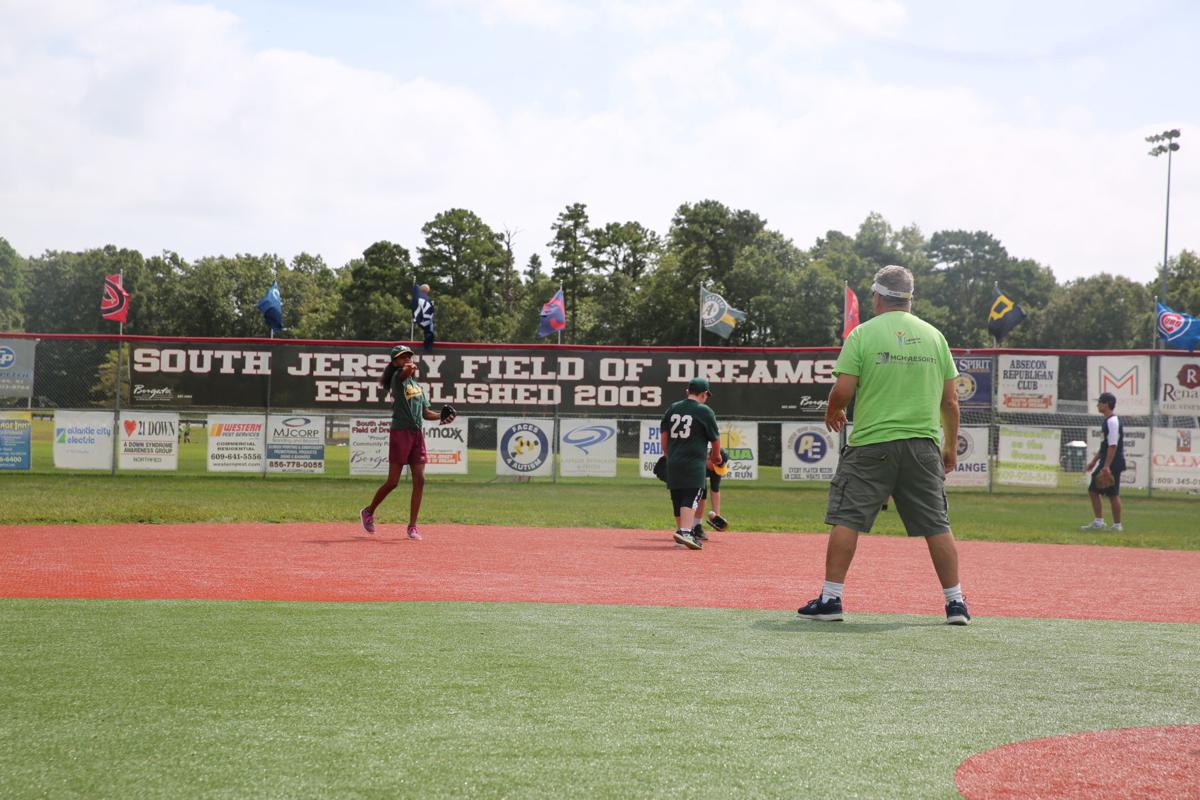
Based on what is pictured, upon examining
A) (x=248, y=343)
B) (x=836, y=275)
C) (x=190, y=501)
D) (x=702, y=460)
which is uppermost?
(x=836, y=275)

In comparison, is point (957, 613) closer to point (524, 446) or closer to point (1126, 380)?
point (524, 446)

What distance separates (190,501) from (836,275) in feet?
186

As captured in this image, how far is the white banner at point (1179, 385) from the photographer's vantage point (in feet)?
74.4

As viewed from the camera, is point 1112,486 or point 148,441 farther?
point 148,441

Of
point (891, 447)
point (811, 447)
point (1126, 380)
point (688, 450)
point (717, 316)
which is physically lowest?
point (811, 447)

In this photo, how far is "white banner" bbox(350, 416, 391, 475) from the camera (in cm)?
2262

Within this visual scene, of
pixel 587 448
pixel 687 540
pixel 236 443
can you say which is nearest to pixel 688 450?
pixel 687 540

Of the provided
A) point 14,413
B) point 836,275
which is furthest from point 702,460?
point 836,275

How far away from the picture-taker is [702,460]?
40.1ft

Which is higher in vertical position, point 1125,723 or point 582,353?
point 582,353

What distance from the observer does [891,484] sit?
21.2 feet

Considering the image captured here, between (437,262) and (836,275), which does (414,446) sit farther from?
(437,262)

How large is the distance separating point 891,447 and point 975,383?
17573mm

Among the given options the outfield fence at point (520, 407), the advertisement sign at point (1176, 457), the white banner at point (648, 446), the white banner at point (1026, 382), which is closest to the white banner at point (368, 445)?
the outfield fence at point (520, 407)
